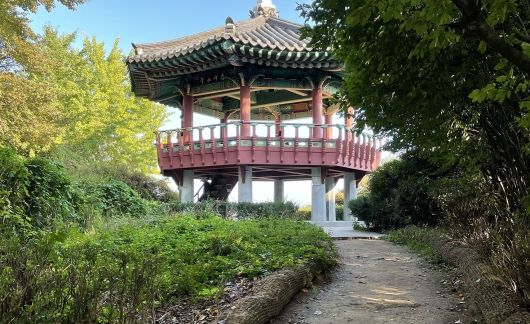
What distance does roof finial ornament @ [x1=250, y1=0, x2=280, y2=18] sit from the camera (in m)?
22.2

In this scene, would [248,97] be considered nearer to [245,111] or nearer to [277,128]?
[245,111]

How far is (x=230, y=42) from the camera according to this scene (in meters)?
15.1

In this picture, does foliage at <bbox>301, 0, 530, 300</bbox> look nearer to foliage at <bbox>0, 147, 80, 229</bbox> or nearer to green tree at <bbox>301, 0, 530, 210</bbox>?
green tree at <bbox>301, 0, 530, 210</bbox>

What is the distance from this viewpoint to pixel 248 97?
1700cm

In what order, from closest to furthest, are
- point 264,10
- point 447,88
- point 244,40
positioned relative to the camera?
point 447,88 < point 244,40 < point 264,10

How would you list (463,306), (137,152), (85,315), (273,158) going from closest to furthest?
(85,315), (463,306), (273,158), (137,152)

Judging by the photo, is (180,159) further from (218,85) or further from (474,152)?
(474,152)

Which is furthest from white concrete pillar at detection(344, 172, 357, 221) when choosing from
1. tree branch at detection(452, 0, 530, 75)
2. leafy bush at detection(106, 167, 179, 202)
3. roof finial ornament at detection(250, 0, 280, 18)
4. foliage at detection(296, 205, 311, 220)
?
tree branch at detection(452, 0, 530, 75)

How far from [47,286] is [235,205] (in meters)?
12.7

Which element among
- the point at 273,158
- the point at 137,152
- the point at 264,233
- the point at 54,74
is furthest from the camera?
the point at 137,152

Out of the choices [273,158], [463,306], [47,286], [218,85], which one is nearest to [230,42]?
[218,85]

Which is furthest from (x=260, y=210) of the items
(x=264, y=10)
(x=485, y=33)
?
(x=485, y=33)

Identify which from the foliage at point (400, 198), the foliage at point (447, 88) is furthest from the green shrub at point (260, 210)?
the foliage at point (447, 88)

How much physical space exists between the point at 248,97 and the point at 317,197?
455 centimetres
